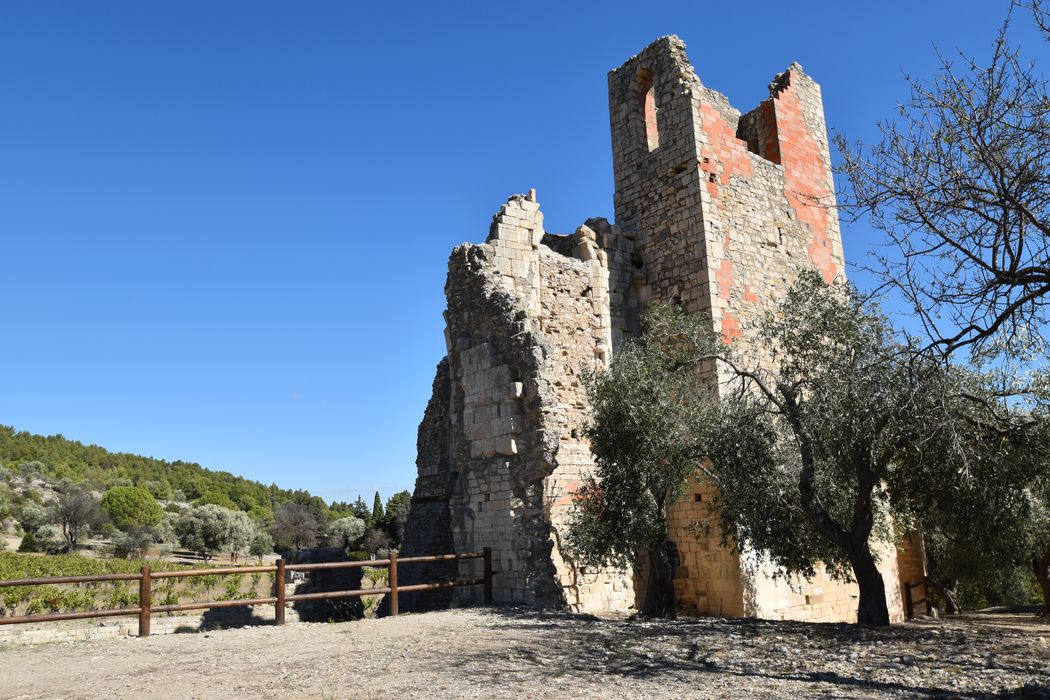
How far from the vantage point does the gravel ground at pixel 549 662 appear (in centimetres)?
618

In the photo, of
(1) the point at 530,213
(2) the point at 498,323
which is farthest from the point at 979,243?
(1) the point at 530,213

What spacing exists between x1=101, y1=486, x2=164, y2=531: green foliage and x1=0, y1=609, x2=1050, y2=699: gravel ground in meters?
48.4

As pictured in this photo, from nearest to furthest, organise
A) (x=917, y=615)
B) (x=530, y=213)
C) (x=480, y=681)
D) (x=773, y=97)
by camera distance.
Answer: (x=480, y=681), (x=530, y=213), (x=773, y=97), (x=917, y=615)

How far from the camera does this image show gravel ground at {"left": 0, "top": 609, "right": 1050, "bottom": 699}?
6.18 meters

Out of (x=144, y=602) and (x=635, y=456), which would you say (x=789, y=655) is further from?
(x=144, y=602)

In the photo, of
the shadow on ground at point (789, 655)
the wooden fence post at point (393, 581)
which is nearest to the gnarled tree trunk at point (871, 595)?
the shadow on ground at point (789, 655)

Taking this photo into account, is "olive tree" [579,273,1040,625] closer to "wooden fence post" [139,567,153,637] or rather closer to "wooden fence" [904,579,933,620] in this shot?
"wooden fence post" [139,567,153,637]

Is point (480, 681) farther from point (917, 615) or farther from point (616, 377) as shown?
point (917, 615)

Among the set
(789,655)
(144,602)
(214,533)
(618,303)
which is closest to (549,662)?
(789,655)

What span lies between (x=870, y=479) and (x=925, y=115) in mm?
4222

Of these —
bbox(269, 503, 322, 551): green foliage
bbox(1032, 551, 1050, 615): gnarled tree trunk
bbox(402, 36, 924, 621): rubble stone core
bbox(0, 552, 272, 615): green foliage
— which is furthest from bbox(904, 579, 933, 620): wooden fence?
bbox(269, 503, 322, 551): green foliage

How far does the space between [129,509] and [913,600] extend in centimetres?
4982

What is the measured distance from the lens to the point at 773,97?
653 inches

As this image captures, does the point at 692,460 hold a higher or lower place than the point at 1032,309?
lower
